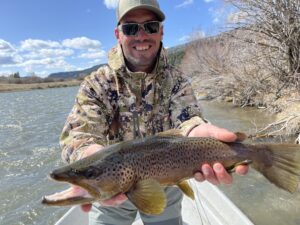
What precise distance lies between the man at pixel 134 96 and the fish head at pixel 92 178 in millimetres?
716

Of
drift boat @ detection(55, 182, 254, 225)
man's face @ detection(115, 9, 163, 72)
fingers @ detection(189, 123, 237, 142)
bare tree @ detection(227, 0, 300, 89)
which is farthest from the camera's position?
bare tree @ detection(227, 0, 300, 89)

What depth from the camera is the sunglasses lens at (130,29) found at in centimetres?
321

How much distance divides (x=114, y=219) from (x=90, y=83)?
1264mm

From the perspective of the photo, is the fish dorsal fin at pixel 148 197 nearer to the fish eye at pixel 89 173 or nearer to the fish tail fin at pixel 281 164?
the fish eye at pixel 89 173

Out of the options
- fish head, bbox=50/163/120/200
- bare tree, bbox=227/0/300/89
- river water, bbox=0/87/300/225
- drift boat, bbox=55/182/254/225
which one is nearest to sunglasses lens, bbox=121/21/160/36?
fish head, bbox=50/163/120/200

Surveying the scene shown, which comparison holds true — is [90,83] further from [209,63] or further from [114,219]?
[209,63]

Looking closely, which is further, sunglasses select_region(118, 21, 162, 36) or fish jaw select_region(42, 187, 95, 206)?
sunglasses select_region(118, 21, 162, 36)

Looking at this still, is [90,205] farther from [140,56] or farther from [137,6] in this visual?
[137,6]

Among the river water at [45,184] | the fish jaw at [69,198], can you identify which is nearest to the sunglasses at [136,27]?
the fish jaw at [69,198]

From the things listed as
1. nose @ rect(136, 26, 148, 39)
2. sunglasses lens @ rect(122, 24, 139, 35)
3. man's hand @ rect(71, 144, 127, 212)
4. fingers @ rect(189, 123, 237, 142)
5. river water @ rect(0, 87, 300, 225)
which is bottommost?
river water @ rect(0, 87, 300, 225)

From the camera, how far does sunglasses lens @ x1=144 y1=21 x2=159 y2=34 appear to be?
323 centimetres

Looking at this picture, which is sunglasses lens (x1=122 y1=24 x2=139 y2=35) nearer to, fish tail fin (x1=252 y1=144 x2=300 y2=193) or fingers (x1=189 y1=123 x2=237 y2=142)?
fingers (x1=189 y1=123 x2=237 y2=142)

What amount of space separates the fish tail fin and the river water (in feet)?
14.7

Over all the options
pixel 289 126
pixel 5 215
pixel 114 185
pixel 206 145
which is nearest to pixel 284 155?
pixel 206 145
